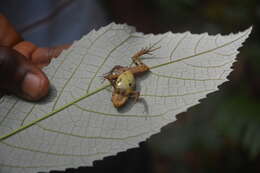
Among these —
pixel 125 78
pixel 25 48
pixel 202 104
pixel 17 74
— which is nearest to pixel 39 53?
pixel 25 48

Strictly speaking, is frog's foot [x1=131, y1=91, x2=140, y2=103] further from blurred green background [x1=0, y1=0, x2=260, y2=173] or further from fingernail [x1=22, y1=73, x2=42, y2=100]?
blurred green background [x1=0, y1=0, x2=260, y2=173]

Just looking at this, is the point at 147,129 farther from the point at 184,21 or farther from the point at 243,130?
the point at 184,21

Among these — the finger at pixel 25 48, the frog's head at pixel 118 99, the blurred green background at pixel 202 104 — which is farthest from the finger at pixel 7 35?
the frog's head at pixel 118 99

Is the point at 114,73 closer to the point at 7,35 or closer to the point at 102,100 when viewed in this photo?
the point at 102,100

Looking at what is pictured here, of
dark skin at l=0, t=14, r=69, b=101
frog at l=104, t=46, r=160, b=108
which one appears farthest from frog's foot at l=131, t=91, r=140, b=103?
dark skin at l=0, t=14, r=69, b=101

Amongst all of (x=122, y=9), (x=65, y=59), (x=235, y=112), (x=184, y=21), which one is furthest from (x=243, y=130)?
(x=122, y=9)

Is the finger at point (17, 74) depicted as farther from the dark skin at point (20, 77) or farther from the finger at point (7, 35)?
the finger at point (7, 35)
